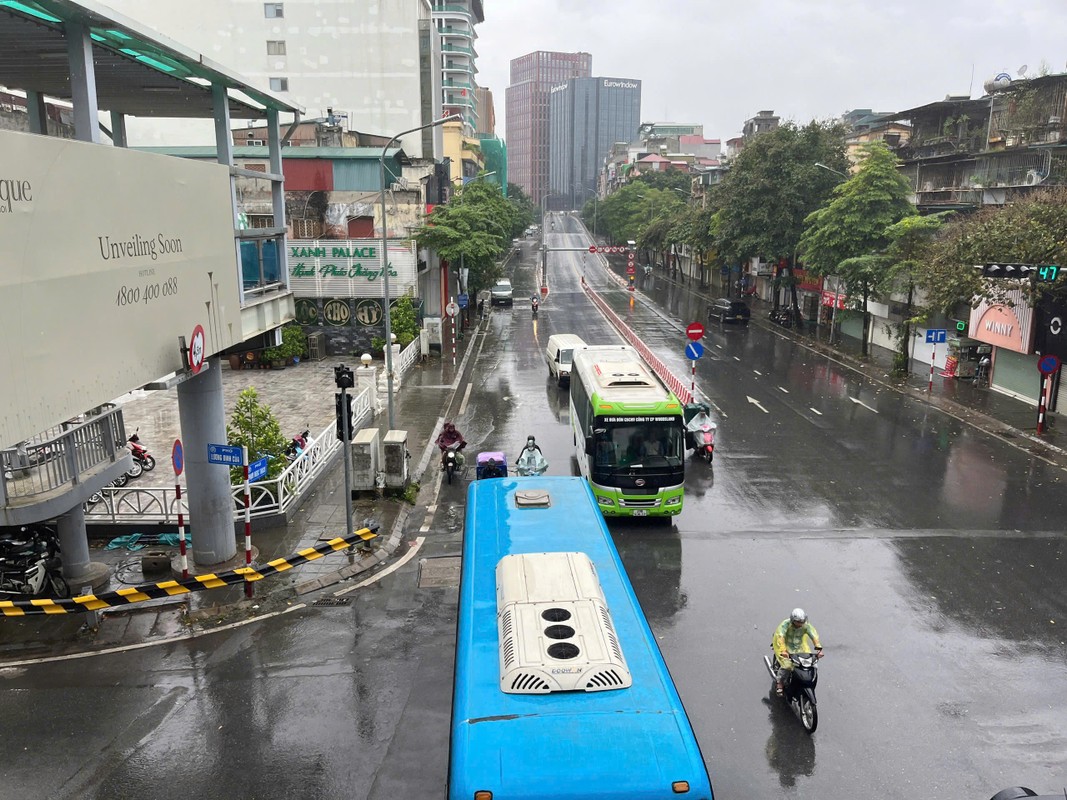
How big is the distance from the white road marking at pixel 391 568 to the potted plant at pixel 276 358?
1977cm

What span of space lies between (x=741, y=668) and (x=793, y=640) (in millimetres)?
1217

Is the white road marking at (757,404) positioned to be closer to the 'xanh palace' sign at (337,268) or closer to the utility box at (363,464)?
the utility box at (363,464)

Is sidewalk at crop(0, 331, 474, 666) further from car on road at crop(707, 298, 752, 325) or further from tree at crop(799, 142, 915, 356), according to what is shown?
car on road at crop(707, 298, 752, 325)

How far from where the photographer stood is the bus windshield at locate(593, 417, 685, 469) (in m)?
16.1

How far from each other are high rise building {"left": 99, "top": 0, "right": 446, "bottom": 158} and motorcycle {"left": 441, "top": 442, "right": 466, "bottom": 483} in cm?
4344

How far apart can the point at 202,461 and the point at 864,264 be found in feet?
98.4

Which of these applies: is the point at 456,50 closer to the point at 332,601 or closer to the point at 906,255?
the point at 906,255

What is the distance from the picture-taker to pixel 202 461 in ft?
45.4

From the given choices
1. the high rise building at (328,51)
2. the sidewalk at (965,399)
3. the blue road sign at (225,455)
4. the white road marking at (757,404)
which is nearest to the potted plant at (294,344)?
the white road marking at (757,404)

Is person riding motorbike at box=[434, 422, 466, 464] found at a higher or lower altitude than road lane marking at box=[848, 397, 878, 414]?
higher

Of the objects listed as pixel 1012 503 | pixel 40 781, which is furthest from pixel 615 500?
pixel 40 781

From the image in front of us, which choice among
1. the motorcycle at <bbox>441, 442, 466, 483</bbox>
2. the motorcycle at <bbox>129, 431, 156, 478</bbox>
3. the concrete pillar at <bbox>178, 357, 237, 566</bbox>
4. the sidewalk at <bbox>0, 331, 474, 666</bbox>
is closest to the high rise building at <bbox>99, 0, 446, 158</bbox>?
the sidewalk at <bbox>0, 331, 474, 666</bbox>

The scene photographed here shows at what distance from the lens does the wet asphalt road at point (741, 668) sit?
883 cm

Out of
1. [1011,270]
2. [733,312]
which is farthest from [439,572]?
[733,312]
